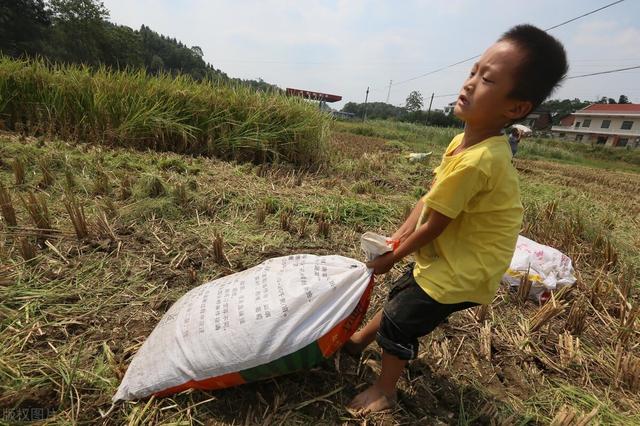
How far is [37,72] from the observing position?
430cm

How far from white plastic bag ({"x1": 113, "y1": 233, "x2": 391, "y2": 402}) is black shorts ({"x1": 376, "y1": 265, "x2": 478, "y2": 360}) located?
131mm

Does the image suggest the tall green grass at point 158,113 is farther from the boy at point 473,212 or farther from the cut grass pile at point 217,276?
the boy at point 473,212

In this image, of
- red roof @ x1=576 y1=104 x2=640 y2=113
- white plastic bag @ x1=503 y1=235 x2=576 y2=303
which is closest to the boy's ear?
white plastic bag @ x1=503 y1=235 x2=576 y2=303

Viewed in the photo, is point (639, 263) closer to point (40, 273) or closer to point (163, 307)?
point (163, 307)

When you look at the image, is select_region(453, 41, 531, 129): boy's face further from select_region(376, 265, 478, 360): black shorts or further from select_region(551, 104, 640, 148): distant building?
select_region(551, 104, 640, 148): distant building

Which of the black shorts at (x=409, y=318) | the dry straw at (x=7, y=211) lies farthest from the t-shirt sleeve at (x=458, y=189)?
the dry straw at (x=7, y=211)

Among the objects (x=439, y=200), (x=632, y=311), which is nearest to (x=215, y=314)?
(x=439, y=200)

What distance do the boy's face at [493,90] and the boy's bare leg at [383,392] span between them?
2.95 ft

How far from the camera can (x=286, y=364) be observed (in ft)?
3.89

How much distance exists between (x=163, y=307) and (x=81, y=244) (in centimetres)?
76

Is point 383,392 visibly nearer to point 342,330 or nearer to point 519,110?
point 342,330

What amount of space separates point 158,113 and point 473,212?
4.31m

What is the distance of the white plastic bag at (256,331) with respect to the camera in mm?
1151

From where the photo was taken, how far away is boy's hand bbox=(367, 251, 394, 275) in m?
1.24
